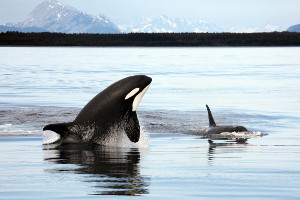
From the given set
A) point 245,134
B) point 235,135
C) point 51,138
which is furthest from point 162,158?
point 245,134

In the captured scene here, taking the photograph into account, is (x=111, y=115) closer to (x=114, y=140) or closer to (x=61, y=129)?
(x=114, y=140)

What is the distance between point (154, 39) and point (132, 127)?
161 meters

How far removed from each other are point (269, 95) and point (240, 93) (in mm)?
1652

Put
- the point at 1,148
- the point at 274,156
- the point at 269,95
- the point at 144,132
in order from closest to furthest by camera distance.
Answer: the point at 274,156, the point at 1,148, the point at 144,132, the point at 269,95

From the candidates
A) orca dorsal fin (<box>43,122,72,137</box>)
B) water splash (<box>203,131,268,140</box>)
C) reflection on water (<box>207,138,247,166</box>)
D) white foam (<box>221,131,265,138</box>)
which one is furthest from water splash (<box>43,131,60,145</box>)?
white foam (<box>221,131,265,138</box>)

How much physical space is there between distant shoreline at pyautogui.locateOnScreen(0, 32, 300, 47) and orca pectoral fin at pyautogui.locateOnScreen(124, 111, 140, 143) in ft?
481

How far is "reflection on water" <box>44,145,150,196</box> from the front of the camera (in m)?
8.20

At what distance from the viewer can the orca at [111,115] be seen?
12172 millimetres

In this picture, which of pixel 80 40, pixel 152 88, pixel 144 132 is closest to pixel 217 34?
pixel 80 40

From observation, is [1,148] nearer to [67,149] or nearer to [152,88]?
[67,149]

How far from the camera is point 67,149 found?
12102 millimetres

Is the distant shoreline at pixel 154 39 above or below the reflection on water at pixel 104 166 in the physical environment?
above

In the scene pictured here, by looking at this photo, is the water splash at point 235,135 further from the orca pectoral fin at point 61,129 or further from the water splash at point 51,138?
the orca pectoral fin at point 61,129

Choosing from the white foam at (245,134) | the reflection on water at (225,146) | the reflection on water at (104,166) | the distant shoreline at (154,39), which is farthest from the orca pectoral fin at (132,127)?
the distant shoreline at (154,39)
